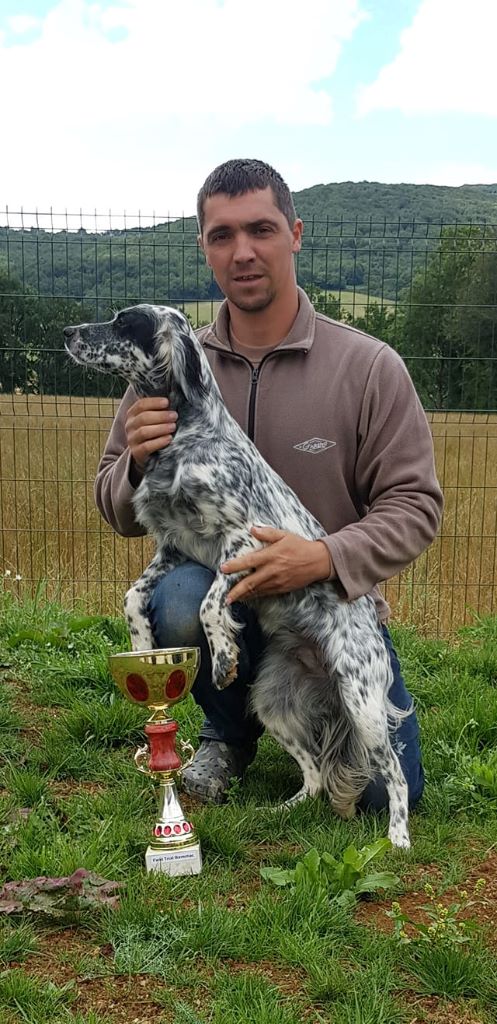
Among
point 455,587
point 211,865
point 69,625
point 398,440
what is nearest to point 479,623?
point 455,587

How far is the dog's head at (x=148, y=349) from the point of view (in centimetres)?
282

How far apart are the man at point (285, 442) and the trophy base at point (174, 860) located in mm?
575

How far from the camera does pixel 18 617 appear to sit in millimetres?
5066

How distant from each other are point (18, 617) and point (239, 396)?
2.38 meters

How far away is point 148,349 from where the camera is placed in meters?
2.86

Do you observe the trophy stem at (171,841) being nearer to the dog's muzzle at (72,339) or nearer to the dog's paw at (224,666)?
the dog's paw at (224,666)

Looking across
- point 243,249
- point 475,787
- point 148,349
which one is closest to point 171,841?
point 475,787

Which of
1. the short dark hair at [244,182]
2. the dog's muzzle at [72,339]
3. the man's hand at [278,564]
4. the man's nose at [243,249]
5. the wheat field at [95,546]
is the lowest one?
the wheat field at [95,546]

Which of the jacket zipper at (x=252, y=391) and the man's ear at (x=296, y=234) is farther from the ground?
the man's ear at (x=296, y=234)

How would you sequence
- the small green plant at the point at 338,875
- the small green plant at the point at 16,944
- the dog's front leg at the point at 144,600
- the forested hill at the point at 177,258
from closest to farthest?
the small green plant at the point at 16,944
the small green plant at the point at 338,875
the dog's front leg at the point at 144,600
the forested hill at the point at 177,258

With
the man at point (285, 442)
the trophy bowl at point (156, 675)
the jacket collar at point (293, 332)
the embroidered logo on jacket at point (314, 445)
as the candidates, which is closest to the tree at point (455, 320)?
the jacket collar at point (293, 332)

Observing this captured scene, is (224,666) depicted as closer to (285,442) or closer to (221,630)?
(221,630)

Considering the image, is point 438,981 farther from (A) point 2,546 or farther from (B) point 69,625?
(A) point 2,546

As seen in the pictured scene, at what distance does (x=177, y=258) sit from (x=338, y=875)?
488cm
